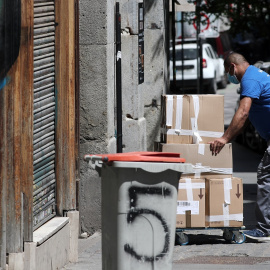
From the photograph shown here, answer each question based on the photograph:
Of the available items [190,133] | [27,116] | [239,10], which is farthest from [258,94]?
[239,10]

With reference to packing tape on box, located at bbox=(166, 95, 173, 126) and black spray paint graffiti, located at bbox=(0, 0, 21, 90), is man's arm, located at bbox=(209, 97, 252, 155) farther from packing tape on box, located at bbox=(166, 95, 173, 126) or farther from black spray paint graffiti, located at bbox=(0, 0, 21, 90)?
black spray paint graffiti, located at bbox=(0, 0, 21, 90)

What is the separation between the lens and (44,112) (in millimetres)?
7184

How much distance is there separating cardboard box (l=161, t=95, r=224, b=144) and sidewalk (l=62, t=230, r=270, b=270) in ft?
3.41

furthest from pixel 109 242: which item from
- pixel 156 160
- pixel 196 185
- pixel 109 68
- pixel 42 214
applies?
pixel 109 68

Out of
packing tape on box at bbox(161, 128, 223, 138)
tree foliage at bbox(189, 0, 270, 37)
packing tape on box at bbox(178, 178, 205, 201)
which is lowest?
packing tape on box at bbox(178, 178, 205, 201)

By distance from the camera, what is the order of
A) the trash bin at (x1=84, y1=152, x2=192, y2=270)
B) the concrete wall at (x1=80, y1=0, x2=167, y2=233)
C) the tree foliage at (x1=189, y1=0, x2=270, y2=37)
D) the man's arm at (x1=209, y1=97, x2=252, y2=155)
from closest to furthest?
the trash bin at (x1=84, y1=152, x2=192, y2=270) → the man's arm at (x1=209, y1=97, x2=252, y2=155) → the concrete wall at (x1=80, y1=0, x2=167, y2=233) → the tree foliage at (x1=189, y1=0, x2=270, y2=37)

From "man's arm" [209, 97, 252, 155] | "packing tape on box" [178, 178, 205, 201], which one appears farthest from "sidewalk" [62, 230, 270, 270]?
"man's arm" [209, 97, 252, 155]

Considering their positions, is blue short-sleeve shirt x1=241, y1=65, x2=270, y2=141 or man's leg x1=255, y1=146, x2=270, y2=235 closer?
blue short-sleeve shirt x1=241, y1=65, x2=270, y2=141

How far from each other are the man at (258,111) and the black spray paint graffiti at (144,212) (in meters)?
2.74

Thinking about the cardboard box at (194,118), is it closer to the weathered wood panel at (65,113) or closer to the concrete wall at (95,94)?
the concrete wall at (95,94)

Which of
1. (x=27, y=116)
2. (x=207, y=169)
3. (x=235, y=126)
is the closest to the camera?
(x=27, y=116)

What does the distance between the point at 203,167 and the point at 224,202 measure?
1.31ft

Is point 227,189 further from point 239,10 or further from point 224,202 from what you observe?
point 239,10

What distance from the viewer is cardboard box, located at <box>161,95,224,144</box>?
27.6ft
